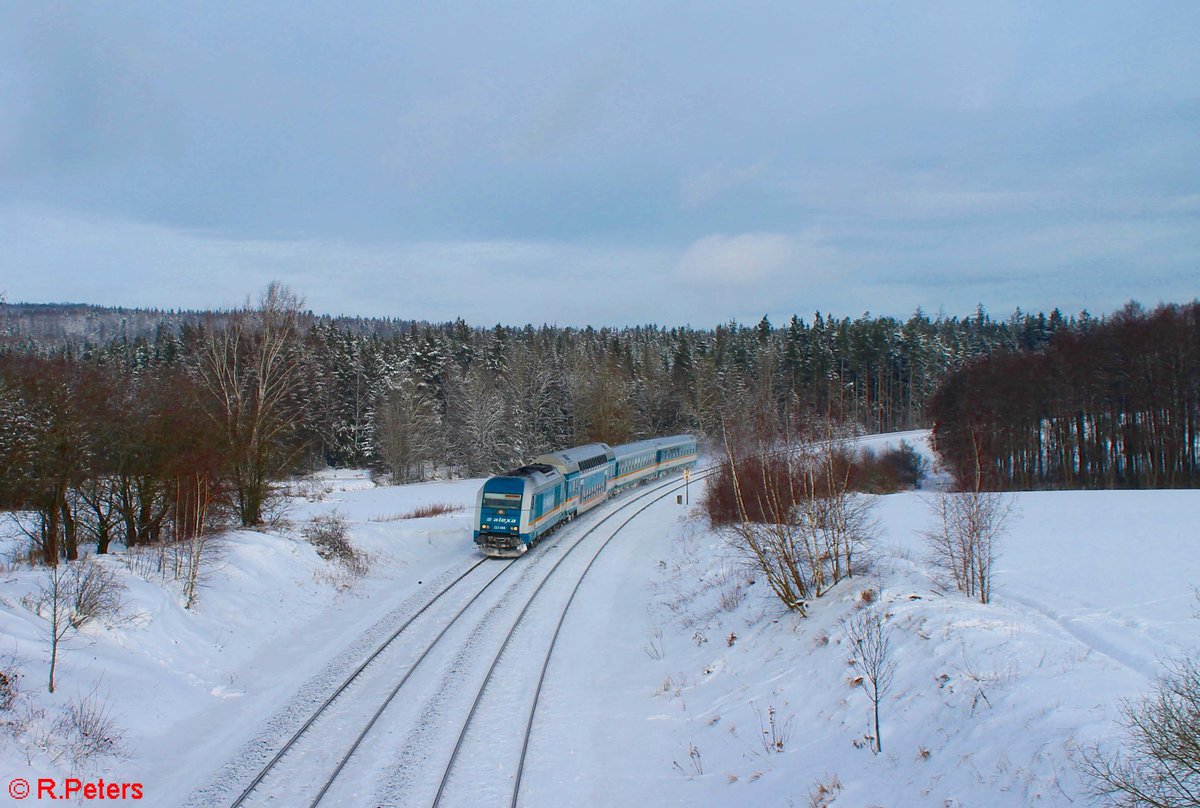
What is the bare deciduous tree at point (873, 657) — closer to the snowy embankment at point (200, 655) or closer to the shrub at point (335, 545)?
the snowy embankment at point (200, 655)

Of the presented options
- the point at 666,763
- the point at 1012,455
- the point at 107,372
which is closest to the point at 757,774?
the point at 666,763

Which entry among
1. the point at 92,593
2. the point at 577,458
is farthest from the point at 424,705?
the point at 577,458

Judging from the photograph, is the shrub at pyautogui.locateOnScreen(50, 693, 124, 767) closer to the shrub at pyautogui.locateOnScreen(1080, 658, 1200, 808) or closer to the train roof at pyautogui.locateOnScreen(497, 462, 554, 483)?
the shrub at pyautogui.locateOnScreen(1080, 658, 1200, 808)

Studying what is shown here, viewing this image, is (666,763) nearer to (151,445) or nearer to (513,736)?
(513,736)

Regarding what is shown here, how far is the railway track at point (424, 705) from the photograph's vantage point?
9.67 m

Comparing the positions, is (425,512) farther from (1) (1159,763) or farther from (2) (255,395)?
(1) (1159,763)

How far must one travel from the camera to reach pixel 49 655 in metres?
11.3

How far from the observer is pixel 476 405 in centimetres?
5938

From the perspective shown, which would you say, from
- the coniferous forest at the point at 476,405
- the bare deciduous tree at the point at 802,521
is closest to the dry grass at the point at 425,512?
the coniferous forest at the point at 476,405

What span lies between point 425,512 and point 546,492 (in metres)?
9.65

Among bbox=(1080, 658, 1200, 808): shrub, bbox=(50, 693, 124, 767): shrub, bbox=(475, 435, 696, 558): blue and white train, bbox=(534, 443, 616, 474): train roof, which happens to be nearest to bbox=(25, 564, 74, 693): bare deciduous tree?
bbox=(50, 693, 124, 767): shrub

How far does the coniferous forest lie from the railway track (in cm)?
683

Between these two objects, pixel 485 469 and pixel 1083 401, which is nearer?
pixel 1083 401

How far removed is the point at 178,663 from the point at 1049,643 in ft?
51.1
